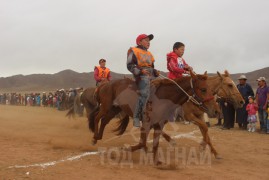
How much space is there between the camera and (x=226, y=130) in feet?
43.8

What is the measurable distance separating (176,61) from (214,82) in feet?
3.96

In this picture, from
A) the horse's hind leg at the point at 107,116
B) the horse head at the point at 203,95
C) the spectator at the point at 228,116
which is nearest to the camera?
the horse head at the point at 203,95

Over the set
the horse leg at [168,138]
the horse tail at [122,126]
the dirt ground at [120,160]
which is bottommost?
the dirt ground at [120,160]

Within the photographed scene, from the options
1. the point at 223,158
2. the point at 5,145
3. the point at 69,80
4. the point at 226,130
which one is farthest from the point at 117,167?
the point at 69,80

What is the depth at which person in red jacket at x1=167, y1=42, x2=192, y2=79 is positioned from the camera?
816cm

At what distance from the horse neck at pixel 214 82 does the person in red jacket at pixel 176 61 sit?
84cm

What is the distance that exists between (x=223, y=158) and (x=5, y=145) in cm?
553

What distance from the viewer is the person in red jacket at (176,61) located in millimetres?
8156

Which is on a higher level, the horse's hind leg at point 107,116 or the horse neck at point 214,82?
the horse neck at point 214,82

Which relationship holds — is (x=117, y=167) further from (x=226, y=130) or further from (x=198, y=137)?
(x=226, y=130)

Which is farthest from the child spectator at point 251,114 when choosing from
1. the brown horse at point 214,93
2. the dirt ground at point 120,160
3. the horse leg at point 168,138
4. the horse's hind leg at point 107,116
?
the horse's hind leg at point 107,116

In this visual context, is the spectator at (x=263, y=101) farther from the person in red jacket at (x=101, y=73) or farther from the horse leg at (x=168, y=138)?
the person in red jacket at (x=101, y=73)

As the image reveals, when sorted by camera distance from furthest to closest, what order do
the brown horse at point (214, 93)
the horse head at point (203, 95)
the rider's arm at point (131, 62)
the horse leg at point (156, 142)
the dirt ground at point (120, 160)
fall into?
the brown horse at point (214, 93) < the rider's arm at point (131, 62) < the horse leg at point (156, 142) < the horse head at point (203, 95) < the dirt ground at point (120, 160)

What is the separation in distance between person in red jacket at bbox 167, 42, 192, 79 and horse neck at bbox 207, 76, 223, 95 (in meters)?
0.84
